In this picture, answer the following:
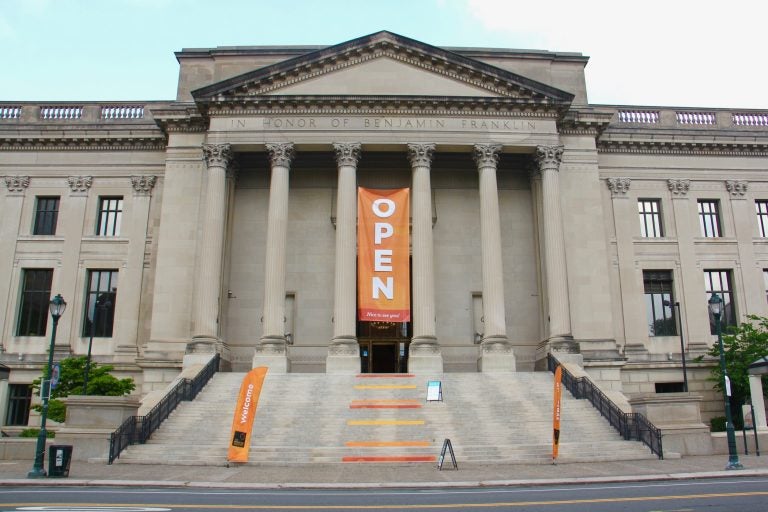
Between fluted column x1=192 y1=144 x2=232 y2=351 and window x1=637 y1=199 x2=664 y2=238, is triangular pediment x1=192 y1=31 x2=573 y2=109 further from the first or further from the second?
window x1=637 y1=199 x2=664 y2=238

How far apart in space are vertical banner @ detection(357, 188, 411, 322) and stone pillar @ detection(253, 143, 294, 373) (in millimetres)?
3896

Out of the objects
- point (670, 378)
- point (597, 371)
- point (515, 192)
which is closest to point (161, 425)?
point (597, 371)

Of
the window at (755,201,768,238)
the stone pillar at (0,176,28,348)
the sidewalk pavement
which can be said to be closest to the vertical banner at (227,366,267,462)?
the sidewalk pavement

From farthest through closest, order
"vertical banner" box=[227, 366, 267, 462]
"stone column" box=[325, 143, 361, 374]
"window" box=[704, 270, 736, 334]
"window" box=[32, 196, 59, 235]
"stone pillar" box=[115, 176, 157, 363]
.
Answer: "window" box=[32, 196, 59, 235] → "window" box=[704, 270, 736, 334] → "stone pillar" box=[115, 176, 157, 363] → "stone column" box=[325, 143, 361, 374] → "vertical banner" box=[227, 366, 267, 462]

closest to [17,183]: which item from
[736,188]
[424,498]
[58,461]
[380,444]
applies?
[58,461]

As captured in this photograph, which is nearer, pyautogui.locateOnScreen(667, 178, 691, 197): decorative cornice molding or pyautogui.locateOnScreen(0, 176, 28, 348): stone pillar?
pyautogui.locateOnScreen(0, 176, 28, 348): stone pillar

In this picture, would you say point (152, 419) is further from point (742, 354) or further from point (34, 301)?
point (742, 354)

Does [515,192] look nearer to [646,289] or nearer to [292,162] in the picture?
[646,289]

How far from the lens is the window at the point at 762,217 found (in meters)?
38.6

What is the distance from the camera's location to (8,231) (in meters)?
36.9

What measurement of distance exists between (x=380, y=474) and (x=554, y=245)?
18.4 metres

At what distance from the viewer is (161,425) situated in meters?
23.9

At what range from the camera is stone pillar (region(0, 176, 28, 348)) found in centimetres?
3578

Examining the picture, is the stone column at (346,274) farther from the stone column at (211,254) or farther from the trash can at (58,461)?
the trash can at (58,461)
